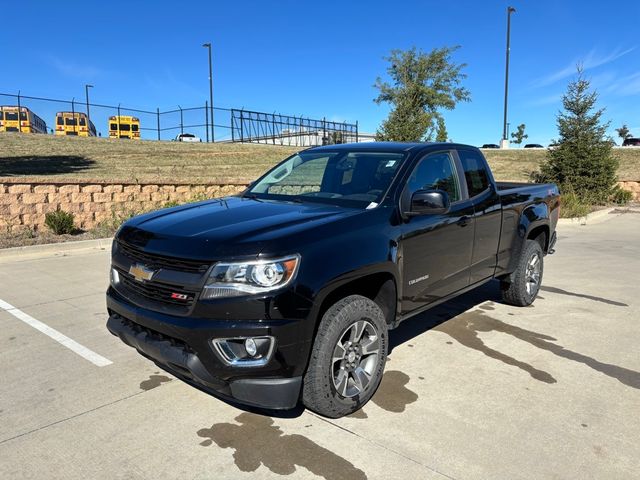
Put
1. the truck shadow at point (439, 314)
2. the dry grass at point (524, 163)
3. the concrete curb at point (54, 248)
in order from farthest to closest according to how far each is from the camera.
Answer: the dry grass at point (524, 163) < the concrete curb at point (54, 248) < the truck shadow at point (439, 314)

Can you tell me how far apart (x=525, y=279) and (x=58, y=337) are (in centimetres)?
479

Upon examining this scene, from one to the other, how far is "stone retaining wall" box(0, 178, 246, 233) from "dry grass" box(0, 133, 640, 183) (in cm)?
A: 29

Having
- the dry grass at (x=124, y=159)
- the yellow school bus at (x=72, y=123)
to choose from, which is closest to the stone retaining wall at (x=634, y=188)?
the dry grass at (x=124, y=159)

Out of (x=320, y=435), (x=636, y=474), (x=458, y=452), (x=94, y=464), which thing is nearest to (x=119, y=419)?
(x=94, y=464)

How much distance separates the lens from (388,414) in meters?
3.34

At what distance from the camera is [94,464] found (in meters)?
2.77

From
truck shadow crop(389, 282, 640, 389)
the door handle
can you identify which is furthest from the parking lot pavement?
the door handle

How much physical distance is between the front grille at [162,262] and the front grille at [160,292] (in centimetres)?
11

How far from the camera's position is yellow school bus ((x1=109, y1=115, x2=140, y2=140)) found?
35.9 meters

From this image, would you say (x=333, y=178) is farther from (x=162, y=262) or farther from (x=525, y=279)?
(x=525, y=279)

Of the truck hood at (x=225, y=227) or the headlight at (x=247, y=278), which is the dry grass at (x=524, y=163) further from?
the headlight at (x=247, y=278)

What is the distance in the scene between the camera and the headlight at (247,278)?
2773mm

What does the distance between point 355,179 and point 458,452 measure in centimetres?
214

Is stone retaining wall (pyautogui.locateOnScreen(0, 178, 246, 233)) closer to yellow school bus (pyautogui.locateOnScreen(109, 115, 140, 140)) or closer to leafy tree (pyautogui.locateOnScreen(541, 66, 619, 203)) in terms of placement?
leafy tree (pyautogui.locateOnScreen(541, 66, 619, 203))
